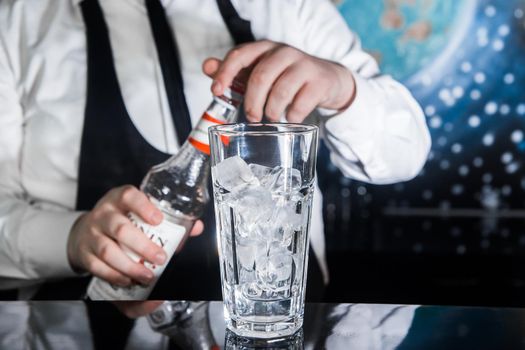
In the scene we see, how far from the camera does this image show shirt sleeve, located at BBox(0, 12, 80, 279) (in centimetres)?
128

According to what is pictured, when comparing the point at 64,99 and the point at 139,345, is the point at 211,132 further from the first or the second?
the point at 64,99

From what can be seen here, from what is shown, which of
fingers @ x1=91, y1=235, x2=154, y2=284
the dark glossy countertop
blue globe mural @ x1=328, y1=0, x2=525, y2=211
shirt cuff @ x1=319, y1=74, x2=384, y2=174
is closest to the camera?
the dark glossy countertop

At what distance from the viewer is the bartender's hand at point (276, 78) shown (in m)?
0.92

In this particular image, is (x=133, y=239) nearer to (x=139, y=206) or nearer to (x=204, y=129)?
(x=139, y=206)

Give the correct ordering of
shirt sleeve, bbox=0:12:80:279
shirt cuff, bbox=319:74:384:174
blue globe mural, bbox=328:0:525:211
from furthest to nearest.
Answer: blue globe mural, bbox=328:0:525:211 < shirt sleeve, bbox=0:12:80:279 < shirt cuff, bbox=319:74:384:174

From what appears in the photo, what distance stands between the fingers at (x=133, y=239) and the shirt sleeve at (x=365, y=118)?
0.38 m

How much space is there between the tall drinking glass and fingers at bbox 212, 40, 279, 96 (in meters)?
0.31

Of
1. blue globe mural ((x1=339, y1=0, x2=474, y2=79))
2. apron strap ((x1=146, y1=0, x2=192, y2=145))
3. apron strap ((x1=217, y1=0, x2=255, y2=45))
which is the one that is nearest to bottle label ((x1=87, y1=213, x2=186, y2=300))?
apron strap ((x1=146, y1=0, x2=192, y2=145))

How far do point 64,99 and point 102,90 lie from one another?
0.07 metres

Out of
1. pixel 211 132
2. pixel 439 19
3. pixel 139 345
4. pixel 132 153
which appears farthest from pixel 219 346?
pixel 439 19

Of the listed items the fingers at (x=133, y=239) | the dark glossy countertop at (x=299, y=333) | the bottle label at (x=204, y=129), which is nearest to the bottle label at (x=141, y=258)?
the fingers at (x=133, y=239)

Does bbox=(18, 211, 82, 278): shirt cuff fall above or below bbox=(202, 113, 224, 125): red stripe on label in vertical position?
below

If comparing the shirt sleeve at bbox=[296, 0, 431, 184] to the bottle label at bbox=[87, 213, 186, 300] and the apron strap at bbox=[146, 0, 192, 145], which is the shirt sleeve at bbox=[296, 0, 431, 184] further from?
the bottle label at bbox=[87, 213, 186, 300]

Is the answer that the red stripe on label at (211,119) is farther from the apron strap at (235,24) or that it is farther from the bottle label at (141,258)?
the apron strap at (235,24)
